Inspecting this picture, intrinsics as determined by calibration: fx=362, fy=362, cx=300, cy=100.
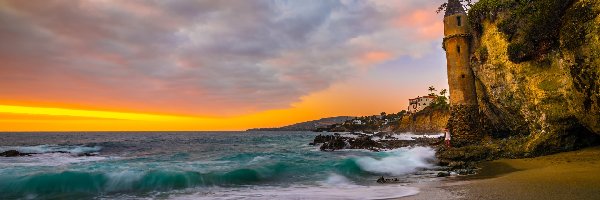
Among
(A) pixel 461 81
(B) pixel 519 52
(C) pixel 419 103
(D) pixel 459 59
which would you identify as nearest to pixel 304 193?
(B) pixel 519 52

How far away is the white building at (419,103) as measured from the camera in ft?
383

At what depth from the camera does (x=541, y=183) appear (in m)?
8.73

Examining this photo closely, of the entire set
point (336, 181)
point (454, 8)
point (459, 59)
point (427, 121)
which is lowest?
point (336, 181)

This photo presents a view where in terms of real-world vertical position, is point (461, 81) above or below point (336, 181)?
above

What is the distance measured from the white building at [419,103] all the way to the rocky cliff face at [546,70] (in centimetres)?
10099

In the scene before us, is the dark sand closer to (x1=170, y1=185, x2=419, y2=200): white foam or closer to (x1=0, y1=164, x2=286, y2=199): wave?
(x1=170, y1=185, x2=419, y2=200): white foam

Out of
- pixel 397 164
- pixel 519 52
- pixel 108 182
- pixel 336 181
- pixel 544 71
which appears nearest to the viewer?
pixel 108 182

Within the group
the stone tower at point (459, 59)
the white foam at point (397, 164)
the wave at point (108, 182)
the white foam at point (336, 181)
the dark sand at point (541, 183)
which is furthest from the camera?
the stone tower at point (459, 59)

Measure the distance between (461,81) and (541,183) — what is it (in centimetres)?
1550

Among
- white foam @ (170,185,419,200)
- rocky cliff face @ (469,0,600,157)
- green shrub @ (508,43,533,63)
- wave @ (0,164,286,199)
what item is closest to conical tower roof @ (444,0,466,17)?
rocky cliff face @ (469,0,600,157)

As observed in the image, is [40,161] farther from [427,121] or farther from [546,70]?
[427,121]

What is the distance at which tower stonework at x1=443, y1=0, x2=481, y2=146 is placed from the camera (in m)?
23.1

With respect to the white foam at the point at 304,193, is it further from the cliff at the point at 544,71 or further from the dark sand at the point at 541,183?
the cliff at the point at 544,71

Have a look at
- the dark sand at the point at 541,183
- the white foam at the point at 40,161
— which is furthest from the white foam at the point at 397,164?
the white foam at the point at 40,161
